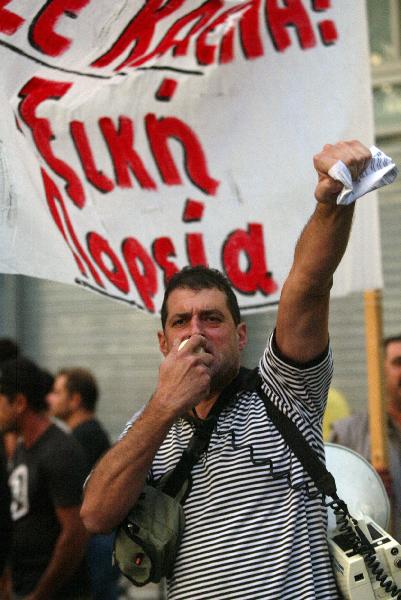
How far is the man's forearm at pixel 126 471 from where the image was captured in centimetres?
287

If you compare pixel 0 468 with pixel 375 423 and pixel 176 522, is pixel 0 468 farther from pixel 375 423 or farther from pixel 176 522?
pixel 176 522

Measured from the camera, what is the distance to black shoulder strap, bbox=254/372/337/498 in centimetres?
286

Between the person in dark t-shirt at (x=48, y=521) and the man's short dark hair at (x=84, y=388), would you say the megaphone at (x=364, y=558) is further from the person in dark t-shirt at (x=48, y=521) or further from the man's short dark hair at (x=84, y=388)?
the man's short dark hair at (x=84, y=388)

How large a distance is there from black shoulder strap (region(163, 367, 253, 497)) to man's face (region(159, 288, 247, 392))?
0.03 m

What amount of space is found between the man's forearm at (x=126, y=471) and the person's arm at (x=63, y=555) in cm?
234

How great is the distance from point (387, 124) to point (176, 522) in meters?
5.84

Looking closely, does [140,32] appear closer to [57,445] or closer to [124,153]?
[124,153]

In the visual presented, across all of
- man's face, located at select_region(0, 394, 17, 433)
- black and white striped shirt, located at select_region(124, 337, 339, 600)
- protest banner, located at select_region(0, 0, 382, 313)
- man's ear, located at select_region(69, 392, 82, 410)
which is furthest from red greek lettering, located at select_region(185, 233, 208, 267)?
man's ear, located at select_region(69, 392, 82, 410)

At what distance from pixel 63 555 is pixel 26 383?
967 mm

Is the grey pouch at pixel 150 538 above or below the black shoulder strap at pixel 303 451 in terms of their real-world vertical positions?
below

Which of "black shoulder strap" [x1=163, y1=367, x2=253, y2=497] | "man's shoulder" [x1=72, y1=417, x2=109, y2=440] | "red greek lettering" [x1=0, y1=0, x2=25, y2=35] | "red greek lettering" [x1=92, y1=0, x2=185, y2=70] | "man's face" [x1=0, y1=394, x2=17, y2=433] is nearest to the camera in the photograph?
"black shoulder strap" [x1=163, y1=367, x2=253, y2=497]

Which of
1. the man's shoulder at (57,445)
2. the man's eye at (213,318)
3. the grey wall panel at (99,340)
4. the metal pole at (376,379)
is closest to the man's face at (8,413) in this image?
the man's shoulder at (57,445)

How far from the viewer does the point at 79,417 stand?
24.3ft

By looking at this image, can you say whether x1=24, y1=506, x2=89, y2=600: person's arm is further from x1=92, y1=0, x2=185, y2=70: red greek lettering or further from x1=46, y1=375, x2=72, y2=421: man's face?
x1=46, y1=375, x2=72, y2=421: man's face
